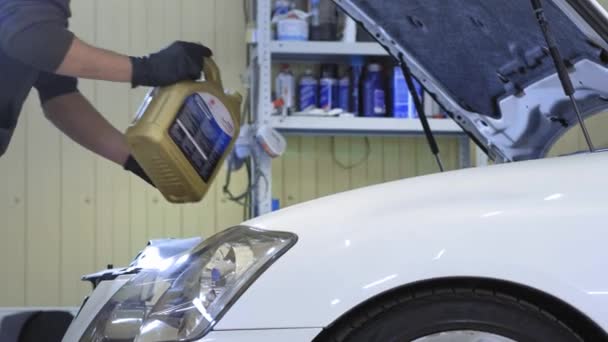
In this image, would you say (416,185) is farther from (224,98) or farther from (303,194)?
(303,194)

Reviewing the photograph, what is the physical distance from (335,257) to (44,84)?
138cm

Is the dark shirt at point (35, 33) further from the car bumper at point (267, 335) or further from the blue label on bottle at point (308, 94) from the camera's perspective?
the blue label on bottle at point (308, 94)

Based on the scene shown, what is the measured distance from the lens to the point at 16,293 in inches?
119

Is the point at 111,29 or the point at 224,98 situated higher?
the point at 111,29

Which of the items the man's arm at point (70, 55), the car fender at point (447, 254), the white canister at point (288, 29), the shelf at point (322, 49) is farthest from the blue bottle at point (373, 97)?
the car fender at point (447, 254)

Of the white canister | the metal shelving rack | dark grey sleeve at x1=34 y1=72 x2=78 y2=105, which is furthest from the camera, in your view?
the white canister

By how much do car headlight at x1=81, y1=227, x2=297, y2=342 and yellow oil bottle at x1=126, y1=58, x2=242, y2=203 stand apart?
58 centimetres

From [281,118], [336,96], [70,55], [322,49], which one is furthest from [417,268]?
[336,96]

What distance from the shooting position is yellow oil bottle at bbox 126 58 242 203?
1708 mm

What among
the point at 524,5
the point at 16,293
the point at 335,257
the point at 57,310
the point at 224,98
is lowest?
the point at 16,293

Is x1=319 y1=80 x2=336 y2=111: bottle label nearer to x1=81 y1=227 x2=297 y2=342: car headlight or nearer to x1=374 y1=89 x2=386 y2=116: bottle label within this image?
x1=374 y1=89 x2=386 y2=116: bottle label

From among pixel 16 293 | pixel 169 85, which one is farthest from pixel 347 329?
pixel 16 293

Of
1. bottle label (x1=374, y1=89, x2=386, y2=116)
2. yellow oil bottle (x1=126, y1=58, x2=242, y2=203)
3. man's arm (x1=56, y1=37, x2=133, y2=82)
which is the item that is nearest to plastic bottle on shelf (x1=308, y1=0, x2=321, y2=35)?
bottle label (x1=374, y1=89, x2=386, y2=116)

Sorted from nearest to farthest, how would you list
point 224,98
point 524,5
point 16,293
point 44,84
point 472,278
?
point 472,278 → point 524,5 → point 224,98 → point 44,84 → point 16,293
